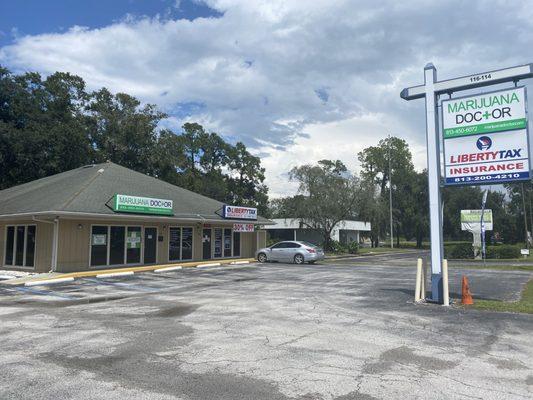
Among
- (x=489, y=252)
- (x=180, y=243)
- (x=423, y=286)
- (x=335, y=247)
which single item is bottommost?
(x=423, y=286)

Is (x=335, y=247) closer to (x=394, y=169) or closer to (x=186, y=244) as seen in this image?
(x=186, y=244)

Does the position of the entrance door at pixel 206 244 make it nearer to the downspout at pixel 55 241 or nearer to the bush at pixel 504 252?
the downspout at pixel 55 241

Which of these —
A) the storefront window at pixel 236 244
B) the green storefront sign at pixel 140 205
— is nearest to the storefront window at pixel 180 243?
the green storefront sign at pixel 140 205

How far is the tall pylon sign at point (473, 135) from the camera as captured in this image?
39.7 ft

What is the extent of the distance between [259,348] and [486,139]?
8.76 m

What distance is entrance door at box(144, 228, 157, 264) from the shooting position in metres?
25.4

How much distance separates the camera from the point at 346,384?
5758 millimetres

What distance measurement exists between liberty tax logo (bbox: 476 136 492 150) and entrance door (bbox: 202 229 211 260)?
19661 mm

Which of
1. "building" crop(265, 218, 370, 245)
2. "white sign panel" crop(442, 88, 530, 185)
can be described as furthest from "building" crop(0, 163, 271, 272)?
"building" crop(265, 218, 370, 245)

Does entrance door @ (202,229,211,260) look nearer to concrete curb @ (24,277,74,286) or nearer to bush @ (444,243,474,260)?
concrete curb @ (24,277,74,286)

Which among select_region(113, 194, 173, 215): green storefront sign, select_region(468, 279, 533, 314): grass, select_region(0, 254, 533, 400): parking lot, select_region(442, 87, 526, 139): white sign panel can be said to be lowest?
select_region(0, 254, 533, 400): parking lot

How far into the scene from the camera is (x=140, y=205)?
2331 cm

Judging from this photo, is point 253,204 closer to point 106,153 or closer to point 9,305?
point 106,153

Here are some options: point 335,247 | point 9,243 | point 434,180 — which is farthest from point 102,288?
point 335,247
